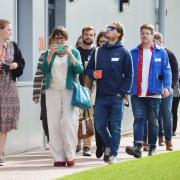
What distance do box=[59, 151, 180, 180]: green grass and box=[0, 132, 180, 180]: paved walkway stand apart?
0.52 m

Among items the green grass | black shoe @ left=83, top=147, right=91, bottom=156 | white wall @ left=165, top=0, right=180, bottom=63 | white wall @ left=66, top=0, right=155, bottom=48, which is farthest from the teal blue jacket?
white wall @ left=165, top=0, right=180, bottom=63

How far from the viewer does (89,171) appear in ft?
35.4

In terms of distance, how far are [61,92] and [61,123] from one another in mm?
427

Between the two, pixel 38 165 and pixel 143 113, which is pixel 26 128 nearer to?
pixel 38 165

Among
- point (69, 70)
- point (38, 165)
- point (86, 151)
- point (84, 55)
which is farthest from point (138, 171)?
point (84, 55)

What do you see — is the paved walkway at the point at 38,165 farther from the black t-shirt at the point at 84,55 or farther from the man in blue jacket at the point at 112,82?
the black t-shirt at the point at 84,55

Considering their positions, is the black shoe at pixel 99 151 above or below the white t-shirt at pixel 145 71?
below

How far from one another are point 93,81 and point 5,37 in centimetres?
170

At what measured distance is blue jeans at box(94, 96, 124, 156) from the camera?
39.0 feet

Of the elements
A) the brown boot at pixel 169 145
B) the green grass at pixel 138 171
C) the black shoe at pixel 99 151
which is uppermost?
the green grass at pixel 138 171

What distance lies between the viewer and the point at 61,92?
1164 centimetres

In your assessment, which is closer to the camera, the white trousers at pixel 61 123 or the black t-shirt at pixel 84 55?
the white trousers at pixel 61 123

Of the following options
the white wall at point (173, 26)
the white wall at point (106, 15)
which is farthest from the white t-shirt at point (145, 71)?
the white wall at point (173, 26)

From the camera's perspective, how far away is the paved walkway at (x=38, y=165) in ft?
35.9
